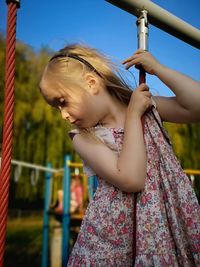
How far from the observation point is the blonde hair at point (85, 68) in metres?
0.75

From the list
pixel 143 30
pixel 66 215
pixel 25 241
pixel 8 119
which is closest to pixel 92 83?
pixel 143 30

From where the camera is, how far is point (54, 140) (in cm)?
562

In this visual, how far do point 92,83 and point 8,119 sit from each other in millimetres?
283

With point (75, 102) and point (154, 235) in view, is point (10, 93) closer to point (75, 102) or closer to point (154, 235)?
point (75, 102)

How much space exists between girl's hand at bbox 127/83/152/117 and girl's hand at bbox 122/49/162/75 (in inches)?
1.8

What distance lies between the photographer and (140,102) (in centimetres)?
66

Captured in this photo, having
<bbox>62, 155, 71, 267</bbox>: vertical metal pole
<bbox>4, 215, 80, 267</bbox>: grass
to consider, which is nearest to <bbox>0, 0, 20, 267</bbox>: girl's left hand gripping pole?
<bbox>4, 215, 80, 267</bbox>: grass

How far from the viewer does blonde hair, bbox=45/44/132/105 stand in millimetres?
749

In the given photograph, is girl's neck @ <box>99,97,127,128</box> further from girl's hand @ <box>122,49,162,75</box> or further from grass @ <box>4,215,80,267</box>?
grass @ <box>4,215,80,267</box>

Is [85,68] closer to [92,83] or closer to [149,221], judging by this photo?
[92,83]

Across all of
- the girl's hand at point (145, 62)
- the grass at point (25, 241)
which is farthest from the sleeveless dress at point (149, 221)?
the grass at point (25, 241)

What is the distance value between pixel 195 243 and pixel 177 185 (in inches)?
4.3

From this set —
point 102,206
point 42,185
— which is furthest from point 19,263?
point 102,206

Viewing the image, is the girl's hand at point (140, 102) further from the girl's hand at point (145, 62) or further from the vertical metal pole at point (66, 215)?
the vertical metal pole at point (66, 215)
